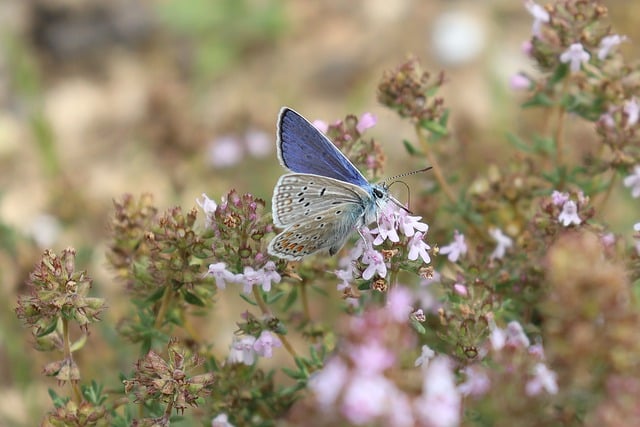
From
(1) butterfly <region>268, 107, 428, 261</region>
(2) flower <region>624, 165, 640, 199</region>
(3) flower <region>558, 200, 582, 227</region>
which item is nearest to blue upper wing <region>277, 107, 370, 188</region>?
(1) butterfly <region>268, 107, 428, 261</region>

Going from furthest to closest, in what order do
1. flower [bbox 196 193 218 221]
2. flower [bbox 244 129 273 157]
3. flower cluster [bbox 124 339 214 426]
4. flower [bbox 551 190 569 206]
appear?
flower [bbox 244 129 273 157], flower [bbox 551 190 569 206], flower [bbox 196 193 218 221], flower cluster [bbox 124 339 214 426]

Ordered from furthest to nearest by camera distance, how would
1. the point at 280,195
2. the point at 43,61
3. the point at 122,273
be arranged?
the point at 43,61 < the point at 122,273 < the point at 280,195

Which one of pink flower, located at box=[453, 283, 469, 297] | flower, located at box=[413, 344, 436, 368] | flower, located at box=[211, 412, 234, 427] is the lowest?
flower, located at box=[413, 344, 436, 368]

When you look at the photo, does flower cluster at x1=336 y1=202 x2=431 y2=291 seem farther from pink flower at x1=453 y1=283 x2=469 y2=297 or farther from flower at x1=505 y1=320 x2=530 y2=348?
flower at x1=505 y1=320 x2=530 y2=348

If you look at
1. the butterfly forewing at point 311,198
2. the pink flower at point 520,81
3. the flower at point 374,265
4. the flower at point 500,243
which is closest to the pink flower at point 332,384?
the flower at point 374,265

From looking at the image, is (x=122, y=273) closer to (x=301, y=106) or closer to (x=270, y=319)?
(x=270, y=319)

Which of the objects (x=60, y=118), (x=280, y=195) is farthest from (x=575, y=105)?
(x=60, y=118)

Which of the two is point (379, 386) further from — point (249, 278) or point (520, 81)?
point (520, 81)
